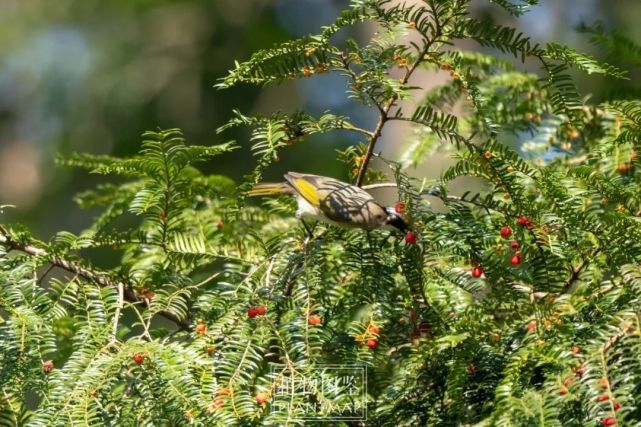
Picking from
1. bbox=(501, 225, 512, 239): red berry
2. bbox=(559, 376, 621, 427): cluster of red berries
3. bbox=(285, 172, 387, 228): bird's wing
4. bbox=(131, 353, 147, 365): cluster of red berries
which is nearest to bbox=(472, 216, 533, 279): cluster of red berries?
bbox=(501, 225, 512, 239): red berry

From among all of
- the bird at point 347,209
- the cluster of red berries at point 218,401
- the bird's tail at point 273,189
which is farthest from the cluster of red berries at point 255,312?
the bird's tail at point 273,189

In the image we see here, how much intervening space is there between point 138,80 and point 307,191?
3049mm

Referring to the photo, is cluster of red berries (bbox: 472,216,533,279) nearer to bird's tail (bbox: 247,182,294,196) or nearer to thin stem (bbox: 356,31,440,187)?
thin stem (bbox: 356,31,440,187)

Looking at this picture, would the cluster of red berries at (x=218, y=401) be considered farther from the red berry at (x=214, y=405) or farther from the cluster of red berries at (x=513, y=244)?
the cluster of red berries at (x=513, y=244)

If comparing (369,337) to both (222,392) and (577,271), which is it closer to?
(222,392)

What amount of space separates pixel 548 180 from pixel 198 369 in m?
0.67

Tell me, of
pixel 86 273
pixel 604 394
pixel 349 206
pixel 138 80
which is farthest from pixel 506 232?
pixel 138 80

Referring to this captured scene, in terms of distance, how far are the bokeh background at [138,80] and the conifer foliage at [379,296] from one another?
221cm

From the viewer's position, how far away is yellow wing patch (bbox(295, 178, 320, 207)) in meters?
1.74

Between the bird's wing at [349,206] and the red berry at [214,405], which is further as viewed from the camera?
the bird's wing at [349,206]

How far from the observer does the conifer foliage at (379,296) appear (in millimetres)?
1237

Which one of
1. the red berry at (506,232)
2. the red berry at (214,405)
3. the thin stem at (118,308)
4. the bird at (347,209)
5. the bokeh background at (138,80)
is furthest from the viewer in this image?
the bokeh background at (138,80)

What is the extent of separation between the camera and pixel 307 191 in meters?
1.85

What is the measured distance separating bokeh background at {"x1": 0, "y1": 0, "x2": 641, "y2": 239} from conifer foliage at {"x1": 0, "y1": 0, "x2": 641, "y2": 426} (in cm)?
221
